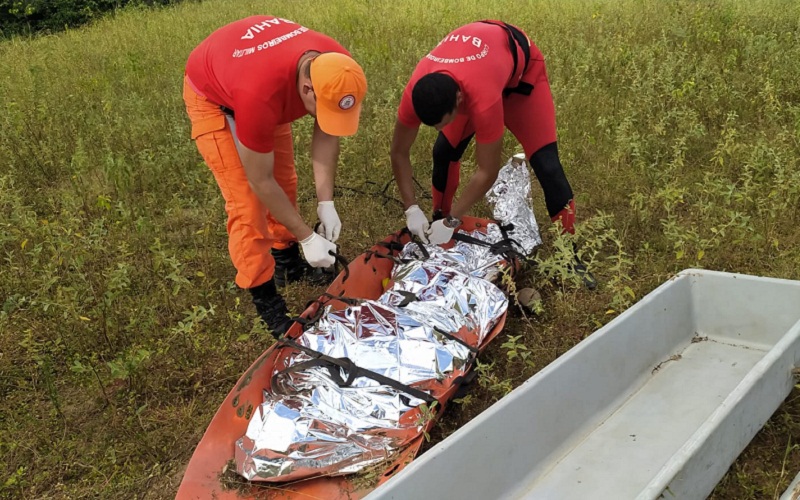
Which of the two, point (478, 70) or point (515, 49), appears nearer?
point (478, 70)

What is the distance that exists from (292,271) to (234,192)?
2.93 ft

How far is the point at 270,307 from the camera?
3.04 meters

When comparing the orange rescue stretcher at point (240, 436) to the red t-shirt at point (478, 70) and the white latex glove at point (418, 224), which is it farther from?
the red t-shirt at point (478, 70)

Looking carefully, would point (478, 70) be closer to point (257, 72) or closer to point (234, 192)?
point (257, 72)

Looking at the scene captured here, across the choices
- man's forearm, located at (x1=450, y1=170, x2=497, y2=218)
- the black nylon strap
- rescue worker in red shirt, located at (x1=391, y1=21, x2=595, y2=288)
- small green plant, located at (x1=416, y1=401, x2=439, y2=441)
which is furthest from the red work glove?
small green plant, located at (x1=416, y1=401, x2=439, y2=441)

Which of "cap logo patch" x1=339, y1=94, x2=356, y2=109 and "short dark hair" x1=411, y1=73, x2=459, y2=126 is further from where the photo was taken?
"short dark hair" x1=411, y1=73, x2=459, y2=126

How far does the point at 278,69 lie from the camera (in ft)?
8.02

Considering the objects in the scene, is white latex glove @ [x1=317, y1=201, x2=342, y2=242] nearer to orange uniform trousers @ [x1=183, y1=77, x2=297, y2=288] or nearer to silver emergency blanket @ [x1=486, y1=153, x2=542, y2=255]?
orange uniform trousers @ [x1=183, y1=77, x2=297, y2=288]

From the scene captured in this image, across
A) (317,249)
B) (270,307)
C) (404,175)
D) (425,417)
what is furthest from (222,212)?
(425,417)

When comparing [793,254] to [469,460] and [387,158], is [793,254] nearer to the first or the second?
[469,460]

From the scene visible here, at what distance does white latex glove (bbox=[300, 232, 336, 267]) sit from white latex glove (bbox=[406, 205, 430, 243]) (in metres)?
0.57

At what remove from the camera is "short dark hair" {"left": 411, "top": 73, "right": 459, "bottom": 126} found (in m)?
2.56

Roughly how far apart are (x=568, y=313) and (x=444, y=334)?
3.05 ft

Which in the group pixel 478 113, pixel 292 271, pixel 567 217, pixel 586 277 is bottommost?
pixel 586 277
